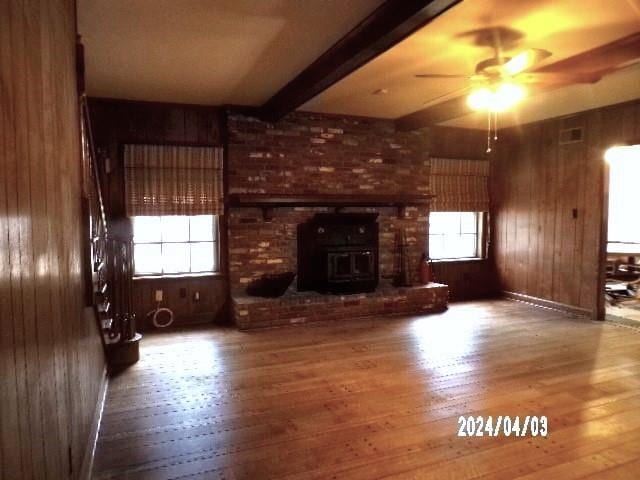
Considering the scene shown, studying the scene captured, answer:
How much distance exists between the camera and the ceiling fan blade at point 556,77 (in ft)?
10.4

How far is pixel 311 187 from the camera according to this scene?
5.54 metres

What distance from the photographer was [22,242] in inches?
48.2

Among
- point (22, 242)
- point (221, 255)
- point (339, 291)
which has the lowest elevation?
point (339, 291)

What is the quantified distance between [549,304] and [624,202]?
12.7ft

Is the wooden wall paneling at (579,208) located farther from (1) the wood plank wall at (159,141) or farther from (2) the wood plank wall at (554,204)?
(1) the wood plank wall at (159,141)

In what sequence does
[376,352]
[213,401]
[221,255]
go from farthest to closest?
[221,255] → [376,352] → [213,401]

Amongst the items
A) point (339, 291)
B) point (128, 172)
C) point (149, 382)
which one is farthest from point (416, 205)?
point (149, 382)

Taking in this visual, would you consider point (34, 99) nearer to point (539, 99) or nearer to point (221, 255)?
point (221, 255)

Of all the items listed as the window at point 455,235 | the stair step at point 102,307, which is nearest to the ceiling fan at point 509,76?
the stair step at point 102,307

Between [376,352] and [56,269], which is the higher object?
[56,269]

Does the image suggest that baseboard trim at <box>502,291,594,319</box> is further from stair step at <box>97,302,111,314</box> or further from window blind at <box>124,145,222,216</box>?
stair step at <box>97,302,111,314</box>

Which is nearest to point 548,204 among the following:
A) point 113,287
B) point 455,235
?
point 455,235

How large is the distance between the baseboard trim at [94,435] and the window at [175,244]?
1910 mm

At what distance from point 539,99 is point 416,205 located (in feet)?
6.40
